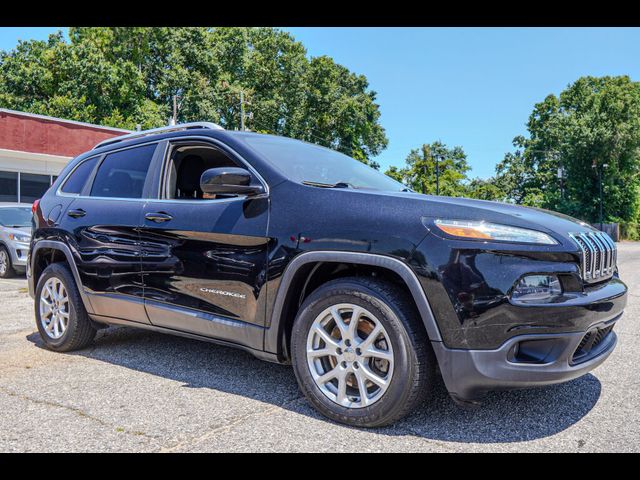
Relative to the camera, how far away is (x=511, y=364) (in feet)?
8.45

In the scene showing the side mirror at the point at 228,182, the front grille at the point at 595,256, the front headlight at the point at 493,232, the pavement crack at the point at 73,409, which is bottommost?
the pavement crack at the point at 73,409

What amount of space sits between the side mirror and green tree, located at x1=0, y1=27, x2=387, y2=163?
114 feet

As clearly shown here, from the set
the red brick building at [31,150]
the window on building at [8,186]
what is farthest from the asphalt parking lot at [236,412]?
the red brick building at [31,150]

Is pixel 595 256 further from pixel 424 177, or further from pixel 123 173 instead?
pixel 424 177

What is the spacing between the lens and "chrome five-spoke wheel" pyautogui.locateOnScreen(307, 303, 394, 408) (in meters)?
2.81

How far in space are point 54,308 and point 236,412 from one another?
7.77 ft

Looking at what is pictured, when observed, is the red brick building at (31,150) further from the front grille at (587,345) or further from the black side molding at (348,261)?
the front grille at (587,345)

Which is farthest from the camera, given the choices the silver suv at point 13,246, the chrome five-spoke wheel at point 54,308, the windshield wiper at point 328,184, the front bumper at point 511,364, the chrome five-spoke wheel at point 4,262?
the chrome five-spoke wheel at point 4,262

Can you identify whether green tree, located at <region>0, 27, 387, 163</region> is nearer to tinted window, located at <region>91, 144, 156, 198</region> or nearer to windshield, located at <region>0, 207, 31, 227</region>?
windshield, located at <region>0, 207, 31, 227</region>

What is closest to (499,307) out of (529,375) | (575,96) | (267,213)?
(529,375)

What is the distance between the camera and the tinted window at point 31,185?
63.8ft

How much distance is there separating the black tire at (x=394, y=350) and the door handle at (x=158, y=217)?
4.46 ft

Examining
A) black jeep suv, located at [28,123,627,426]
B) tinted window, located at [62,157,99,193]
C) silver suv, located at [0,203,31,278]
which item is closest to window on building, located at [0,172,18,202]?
silver suv, located at [0,203,31,278]

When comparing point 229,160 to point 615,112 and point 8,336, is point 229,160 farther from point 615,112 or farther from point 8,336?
point 615,112
